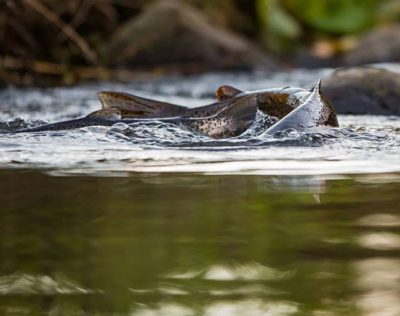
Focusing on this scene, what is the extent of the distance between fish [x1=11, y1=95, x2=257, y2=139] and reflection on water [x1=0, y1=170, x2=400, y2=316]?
4.55 ft

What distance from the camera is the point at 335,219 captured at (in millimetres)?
2814

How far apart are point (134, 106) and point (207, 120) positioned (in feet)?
1.27

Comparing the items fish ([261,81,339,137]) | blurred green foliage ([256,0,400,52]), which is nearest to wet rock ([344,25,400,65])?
blurred green foliage ([256,0,400,52])

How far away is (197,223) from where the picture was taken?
2760mm

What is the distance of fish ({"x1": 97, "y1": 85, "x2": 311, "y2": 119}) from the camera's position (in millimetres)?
5105

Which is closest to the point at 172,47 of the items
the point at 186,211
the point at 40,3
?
the point at 40,3

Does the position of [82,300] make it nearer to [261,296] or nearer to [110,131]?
[261,296]

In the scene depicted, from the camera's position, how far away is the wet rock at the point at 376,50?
41.1 feet

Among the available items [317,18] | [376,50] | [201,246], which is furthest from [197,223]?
[317,18]

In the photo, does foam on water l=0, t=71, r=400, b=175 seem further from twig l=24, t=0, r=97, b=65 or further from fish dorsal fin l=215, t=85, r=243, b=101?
twig l=24, t=0, r=97, b=65

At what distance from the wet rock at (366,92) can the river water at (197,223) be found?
1478mm

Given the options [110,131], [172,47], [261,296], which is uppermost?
[172,47]

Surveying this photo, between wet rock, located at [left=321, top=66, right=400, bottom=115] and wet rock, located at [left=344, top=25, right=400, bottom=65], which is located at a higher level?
wet rock, located at [left=344, top=25, right=400, bottom=65]

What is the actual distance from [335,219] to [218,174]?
0.95m
